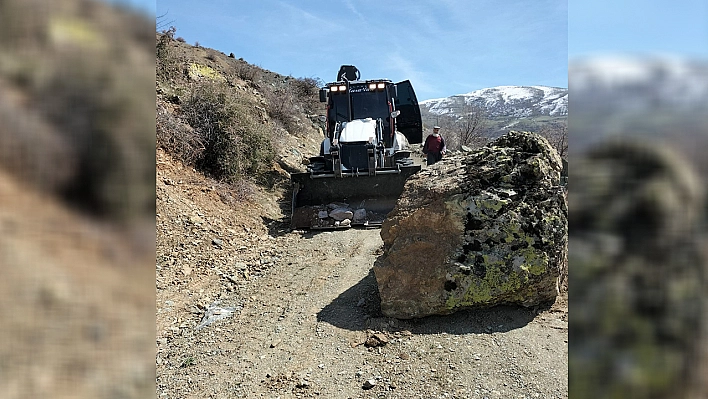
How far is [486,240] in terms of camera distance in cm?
390

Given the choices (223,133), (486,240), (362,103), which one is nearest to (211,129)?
(223,133)

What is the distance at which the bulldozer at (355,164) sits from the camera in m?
8.41

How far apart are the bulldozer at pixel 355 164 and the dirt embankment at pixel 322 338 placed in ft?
6.69

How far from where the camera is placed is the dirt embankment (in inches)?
122

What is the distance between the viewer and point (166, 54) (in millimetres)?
12219

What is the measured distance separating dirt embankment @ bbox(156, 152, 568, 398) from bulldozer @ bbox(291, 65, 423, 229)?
2.04 meters

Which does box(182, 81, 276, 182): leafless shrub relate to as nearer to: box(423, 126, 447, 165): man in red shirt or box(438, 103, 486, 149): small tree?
box(423, 126, 447, 165): man in red shirt

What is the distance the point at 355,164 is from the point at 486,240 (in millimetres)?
5737
